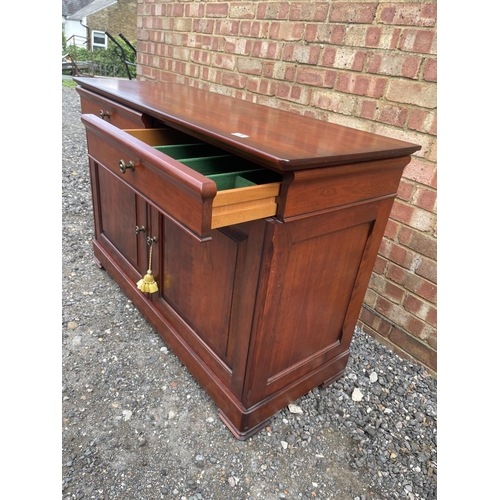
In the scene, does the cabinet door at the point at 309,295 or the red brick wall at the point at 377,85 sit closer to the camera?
the cabinet door at the point at 309,295

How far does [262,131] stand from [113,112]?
86 centimetres

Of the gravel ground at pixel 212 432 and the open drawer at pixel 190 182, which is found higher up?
the open drawer at pixel 190 182

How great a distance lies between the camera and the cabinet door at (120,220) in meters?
1.65

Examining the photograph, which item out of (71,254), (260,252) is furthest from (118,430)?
(71,254)

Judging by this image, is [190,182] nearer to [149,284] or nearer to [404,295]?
[149,284]

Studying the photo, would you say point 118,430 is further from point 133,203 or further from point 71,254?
point 71,254

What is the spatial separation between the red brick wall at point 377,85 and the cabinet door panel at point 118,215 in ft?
3.05

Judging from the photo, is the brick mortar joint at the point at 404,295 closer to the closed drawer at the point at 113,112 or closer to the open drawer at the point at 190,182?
the open drawer at the point at 190,182

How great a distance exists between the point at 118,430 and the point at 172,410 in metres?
0.20

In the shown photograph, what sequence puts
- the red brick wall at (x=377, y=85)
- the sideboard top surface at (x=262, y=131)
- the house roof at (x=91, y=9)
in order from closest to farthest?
1. the sideboard top surface at (x=262, y=131)
2. the red brick wall at (x=377, y=85)
3. the house roof at (x=91, y=9)

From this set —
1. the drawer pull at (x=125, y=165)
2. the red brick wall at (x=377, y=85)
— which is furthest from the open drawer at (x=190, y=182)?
the red brick wall at (x=377, y=85)

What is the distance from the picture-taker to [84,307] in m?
1.91

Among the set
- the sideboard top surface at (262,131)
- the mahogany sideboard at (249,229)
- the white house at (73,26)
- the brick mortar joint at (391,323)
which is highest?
the white house at (73,26)

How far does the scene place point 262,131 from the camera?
1146 millimetres
